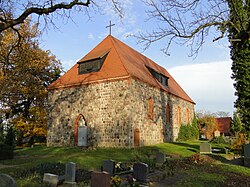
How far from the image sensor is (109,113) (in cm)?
1975

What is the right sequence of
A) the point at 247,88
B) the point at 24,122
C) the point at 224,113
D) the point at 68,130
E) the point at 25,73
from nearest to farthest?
the point at 247,88
the point at 68,130
the point at 25,73
the point at 24,122
the point at 224,113

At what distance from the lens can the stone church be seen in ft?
63.6

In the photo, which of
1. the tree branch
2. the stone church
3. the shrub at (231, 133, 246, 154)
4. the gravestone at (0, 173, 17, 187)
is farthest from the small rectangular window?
the gravestone at (0, 173, 17, 187)

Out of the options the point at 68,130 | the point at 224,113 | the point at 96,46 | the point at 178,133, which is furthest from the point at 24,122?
the point at 224,113

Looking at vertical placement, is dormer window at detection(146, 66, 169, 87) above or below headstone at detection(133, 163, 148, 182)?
above

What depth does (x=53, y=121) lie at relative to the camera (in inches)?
910

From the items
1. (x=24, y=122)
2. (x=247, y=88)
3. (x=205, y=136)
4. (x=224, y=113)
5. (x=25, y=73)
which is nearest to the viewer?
(x=247, y=88)

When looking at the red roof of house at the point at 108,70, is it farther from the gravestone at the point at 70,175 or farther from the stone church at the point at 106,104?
the gravestone at the point at 70,175

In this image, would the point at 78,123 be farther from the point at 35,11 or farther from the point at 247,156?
the point at 247,156

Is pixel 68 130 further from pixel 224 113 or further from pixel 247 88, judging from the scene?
pixel 224 113

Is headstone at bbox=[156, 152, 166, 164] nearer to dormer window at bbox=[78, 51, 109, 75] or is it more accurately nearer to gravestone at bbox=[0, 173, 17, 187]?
gravestone at bbox=[0, 173, 17, 187]

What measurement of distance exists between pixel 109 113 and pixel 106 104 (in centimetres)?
76

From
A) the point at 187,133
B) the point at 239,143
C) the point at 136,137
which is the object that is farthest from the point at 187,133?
the point at 239,143

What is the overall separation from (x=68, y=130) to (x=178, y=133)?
13225 millimetres
